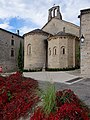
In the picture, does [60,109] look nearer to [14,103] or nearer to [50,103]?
[50,103]

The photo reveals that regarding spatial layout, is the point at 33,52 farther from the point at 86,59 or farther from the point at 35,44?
the point at 86,59

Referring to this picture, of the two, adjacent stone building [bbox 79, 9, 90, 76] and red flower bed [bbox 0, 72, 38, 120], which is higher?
adjacent stone building [bbox 79, 9, 90, 76]

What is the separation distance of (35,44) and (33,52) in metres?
1.54

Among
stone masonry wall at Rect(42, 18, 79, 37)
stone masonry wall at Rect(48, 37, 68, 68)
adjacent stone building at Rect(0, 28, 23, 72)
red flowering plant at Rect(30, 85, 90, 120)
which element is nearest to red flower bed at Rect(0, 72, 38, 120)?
red flowering plant at Rect(30, 85, 90, 120)

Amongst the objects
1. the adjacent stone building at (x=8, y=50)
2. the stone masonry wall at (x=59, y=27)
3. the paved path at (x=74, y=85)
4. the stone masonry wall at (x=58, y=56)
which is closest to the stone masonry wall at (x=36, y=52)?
the stone masonry wall at (x=58, y=56)

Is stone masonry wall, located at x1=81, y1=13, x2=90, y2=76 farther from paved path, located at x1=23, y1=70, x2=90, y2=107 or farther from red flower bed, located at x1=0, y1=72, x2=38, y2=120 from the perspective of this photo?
red flower bed, located at x1=0, y1=72, x2=38, y2=120

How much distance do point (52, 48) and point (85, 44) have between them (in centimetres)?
1222

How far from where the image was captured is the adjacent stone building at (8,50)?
3716 cm

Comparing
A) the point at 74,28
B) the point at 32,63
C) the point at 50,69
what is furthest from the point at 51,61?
the point at 74,28

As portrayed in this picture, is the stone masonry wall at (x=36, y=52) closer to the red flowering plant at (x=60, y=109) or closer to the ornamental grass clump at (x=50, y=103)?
the red flowering plant at (x=60, y=109)

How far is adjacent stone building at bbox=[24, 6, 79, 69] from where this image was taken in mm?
29406

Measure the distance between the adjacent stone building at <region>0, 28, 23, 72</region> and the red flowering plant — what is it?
108 feet

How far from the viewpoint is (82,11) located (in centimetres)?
1928

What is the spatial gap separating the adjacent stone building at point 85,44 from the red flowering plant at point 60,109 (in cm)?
1451
